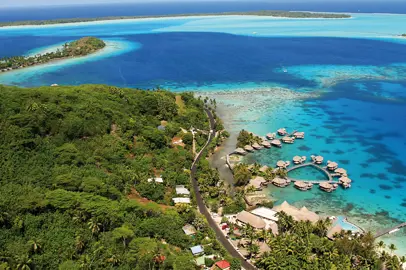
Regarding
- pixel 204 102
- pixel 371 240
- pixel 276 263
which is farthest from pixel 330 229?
pixel 204 102

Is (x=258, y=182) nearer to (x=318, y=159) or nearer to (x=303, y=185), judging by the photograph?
(x=303, y=185)

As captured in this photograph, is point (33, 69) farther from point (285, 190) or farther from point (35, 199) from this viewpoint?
point (285, 190)

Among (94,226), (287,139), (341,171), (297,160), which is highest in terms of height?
(94,226)

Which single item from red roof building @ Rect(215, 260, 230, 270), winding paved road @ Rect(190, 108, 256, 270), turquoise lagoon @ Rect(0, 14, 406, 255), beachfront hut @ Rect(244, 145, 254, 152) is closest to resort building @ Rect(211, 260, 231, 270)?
red roof building @ Rect(215, 260, 230, 270)

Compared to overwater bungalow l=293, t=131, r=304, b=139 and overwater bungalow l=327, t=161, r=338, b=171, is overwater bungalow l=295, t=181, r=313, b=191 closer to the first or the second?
overwater bungalow l=327, t=161, r=338, b=171

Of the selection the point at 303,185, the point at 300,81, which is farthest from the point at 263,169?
the point at 300,81

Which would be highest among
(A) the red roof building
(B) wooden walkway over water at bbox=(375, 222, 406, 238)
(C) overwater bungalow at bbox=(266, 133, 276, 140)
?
(C) overwater bungalow at bbox=(266, 133, 276, 140)
